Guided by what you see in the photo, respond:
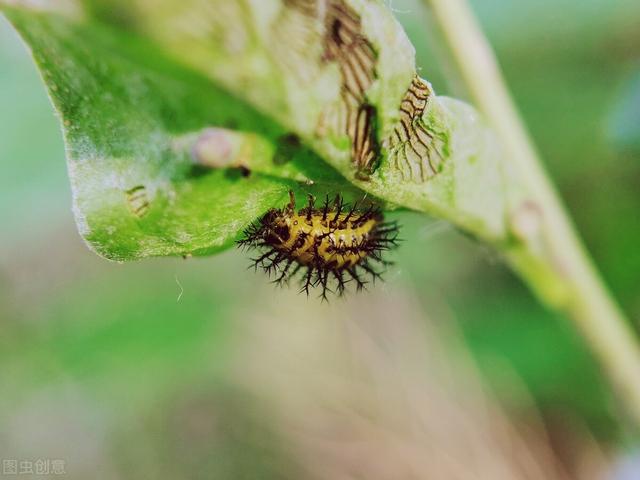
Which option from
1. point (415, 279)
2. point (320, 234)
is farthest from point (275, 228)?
point (415, 279)

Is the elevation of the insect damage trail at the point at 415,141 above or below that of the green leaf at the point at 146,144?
above

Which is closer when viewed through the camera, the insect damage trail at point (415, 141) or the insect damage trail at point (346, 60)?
the insect damage trail at point (346, 60)

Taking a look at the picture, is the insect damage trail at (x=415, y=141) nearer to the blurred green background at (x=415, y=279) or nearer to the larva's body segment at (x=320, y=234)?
the larva's body segment at (x=320, y=234)

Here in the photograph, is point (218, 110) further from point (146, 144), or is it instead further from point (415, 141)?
point (415, 141)

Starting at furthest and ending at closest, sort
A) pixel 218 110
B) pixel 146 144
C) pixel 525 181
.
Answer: pixel 525 181
pixel 146 144
pixel 218 110

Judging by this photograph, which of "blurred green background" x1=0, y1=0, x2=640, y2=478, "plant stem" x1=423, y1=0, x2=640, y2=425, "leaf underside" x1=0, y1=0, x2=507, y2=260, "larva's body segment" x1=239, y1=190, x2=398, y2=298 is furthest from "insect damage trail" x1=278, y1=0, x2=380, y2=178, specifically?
"blurred green background" x1=0, y1=0, x2=640, y2=478

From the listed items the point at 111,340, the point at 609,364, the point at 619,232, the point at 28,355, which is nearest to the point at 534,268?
the point at 609,364

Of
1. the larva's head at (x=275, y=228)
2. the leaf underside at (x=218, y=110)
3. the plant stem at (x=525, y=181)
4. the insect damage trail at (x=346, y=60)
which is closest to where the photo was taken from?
the leaf underside at (x=218, y=110)

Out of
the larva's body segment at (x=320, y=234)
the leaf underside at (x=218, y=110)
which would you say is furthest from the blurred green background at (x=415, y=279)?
the leaf underside at (x=218, y=110)
